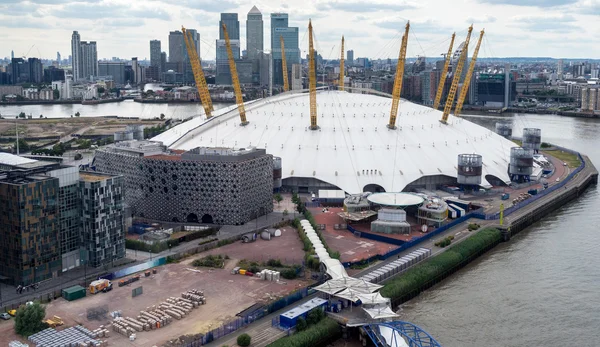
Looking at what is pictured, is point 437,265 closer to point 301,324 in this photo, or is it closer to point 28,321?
point 301,324

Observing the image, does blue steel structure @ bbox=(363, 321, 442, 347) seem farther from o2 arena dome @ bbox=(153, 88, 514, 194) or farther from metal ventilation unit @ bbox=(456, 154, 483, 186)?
metal ventilation unit @ bbox=(456, 154, 483, 186)

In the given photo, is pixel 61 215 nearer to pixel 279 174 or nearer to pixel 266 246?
pixel 266 246

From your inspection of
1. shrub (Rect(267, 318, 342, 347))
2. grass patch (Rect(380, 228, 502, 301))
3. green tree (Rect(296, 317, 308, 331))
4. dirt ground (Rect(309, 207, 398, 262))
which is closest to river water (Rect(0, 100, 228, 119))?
dirt ground (Rect(309, 207, 398, 262))

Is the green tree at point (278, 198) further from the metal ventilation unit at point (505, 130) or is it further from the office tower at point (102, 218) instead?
the metal ventilation unit at point (505, 130)

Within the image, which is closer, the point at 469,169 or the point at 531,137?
the point at 469,169

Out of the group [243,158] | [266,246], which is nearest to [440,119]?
[243,158]

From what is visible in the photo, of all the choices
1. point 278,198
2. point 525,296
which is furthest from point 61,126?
point 525,296
